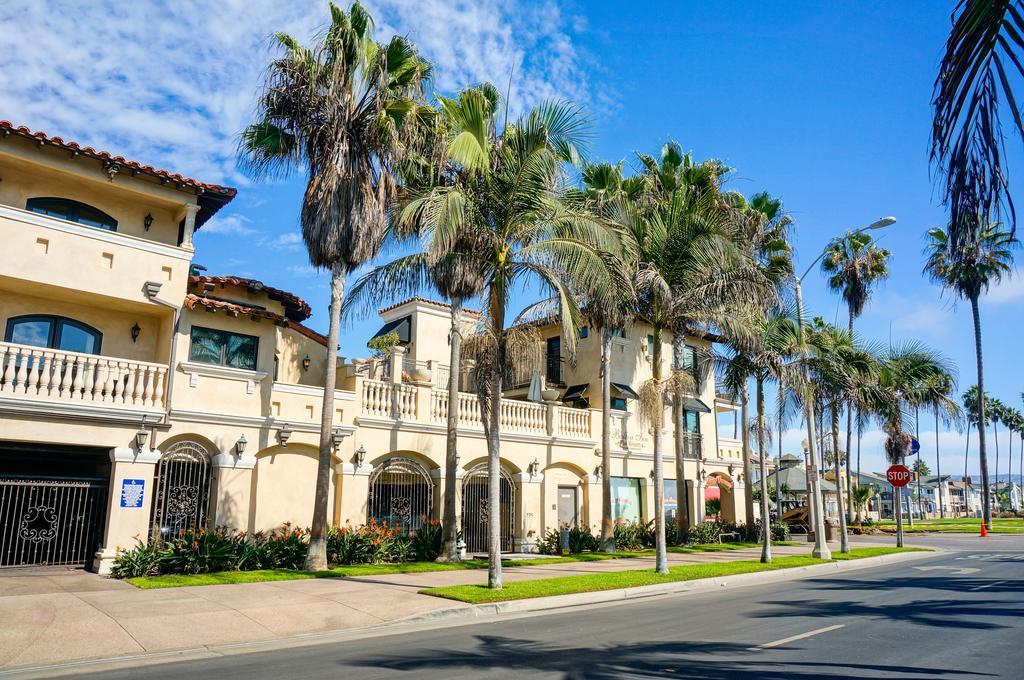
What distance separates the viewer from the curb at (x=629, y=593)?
1294 centimetres

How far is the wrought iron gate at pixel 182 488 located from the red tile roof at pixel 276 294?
5.89 meters

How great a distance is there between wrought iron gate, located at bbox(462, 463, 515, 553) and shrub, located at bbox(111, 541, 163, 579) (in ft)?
32.3

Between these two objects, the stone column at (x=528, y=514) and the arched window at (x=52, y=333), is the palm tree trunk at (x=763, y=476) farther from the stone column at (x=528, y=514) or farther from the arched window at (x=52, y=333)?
the arched window at (x=52, y=333)

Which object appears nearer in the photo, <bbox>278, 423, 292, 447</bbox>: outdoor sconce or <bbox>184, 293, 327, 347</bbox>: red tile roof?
<bbox>278, 423, 292, 447</bbox>: outdoor sconce

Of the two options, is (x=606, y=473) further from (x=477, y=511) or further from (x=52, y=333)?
(x=52, y=333)

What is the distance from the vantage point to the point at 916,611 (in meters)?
12.7

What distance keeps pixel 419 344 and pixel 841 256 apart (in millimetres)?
28675

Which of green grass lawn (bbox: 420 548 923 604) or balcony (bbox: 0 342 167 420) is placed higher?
balcony (bbox: 0 342 167 420)

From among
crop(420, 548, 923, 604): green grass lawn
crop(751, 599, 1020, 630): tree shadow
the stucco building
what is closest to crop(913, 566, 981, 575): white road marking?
crop(420, 548, 923, 604): green grass lawn

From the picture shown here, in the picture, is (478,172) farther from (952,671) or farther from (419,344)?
(419,344)

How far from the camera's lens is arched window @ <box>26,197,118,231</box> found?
63.2 ft

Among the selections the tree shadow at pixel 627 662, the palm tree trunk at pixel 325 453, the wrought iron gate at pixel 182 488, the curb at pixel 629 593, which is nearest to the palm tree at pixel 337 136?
the palm tree trunk at pixel 325 453

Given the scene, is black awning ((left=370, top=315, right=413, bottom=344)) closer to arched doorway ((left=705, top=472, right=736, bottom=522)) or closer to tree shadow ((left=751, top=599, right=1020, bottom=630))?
arched doorway ((left=705, top=472, right=736, bottom=522))

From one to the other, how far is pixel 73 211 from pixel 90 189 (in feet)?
2.45
